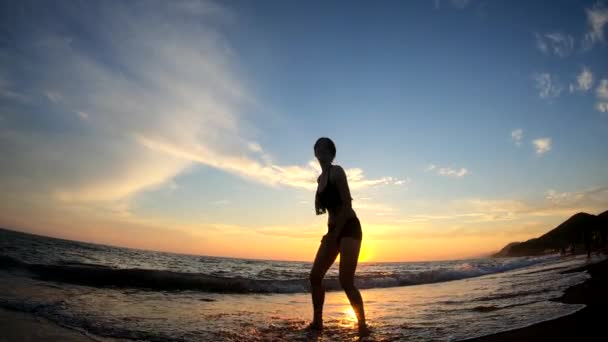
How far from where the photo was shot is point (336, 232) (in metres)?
4.13

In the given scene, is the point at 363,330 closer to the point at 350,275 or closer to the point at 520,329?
the point at 350,275

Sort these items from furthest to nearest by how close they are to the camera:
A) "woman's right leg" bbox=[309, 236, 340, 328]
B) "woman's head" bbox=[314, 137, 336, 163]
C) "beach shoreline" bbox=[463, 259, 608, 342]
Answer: "woman's head" bbox=[314, 137, 336, 163] < "woman's right leg" bbox=[309, 236, 340, 328] < "beach shoreline" bbox=[463, 259, 608, 342]

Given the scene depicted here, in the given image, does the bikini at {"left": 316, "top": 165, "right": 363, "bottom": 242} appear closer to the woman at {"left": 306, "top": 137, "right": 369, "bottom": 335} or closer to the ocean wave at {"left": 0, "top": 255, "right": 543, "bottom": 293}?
the woman at {"left": 306, "top": 137, "right": 369, "bottom": 335}

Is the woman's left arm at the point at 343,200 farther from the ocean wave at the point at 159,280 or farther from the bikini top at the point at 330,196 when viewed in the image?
the ocean wave at the point at 159,280

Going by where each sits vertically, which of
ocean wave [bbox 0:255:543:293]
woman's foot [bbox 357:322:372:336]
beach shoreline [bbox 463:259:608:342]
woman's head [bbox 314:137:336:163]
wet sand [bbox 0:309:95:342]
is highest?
woman's head [bbox 314:137:336:163]

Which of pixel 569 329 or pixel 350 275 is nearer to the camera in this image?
pixel 569 329

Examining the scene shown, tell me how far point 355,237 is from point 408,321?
5.27ft

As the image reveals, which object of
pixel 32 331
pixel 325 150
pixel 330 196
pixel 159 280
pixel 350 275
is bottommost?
pixel 159 280

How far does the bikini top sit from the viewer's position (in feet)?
13.6

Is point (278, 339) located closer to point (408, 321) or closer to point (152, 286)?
point (408, 321)

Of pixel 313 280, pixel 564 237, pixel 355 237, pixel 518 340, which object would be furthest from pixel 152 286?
pixel 564 237

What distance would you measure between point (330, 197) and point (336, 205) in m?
0.12

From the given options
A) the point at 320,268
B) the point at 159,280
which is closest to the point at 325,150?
the point at 320,268

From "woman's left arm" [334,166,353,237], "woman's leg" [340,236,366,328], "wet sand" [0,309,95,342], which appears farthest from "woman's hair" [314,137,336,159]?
"wet sand" [0,309,95,342]
